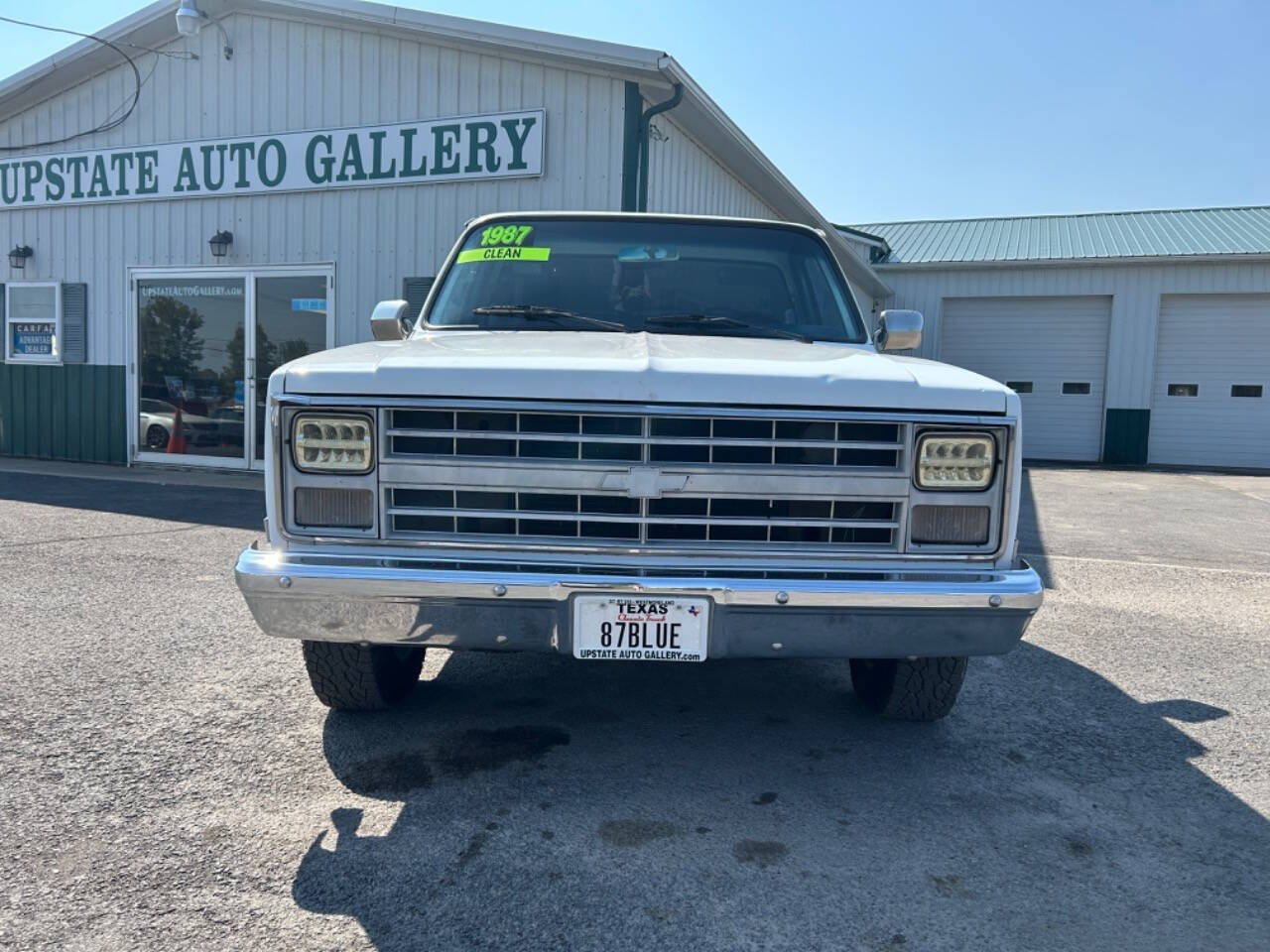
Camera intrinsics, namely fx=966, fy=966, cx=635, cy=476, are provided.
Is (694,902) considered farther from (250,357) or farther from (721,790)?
(250,357)

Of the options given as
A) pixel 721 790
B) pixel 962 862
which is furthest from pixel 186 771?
pixel 962 862

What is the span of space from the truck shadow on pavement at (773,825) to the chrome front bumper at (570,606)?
50 cm

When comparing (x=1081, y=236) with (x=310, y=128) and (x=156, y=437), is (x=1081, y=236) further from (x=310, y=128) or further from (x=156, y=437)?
(x=156, y=437)

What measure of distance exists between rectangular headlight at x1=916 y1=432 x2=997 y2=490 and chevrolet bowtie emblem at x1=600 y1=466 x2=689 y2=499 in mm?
689

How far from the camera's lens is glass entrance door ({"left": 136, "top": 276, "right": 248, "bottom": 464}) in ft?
36.4

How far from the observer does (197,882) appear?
92.7 inches

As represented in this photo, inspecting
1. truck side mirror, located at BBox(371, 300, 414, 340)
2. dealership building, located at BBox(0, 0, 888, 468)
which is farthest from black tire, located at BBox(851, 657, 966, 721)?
dealership building, located at BBox(0, 0, 888, 468)

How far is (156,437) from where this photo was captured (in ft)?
38.4

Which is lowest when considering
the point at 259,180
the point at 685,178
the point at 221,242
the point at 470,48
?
the point at 221,242

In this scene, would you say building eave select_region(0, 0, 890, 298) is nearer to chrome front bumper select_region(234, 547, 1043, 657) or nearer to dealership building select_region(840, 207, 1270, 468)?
dealership building select_region(840, 207, 1270, 468)

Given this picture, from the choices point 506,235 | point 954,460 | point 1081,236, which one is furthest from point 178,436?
point 1081,236

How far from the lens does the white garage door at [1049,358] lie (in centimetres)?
1733

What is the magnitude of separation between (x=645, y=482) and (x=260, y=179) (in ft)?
31.8

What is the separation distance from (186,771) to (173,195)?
33.3 feet
